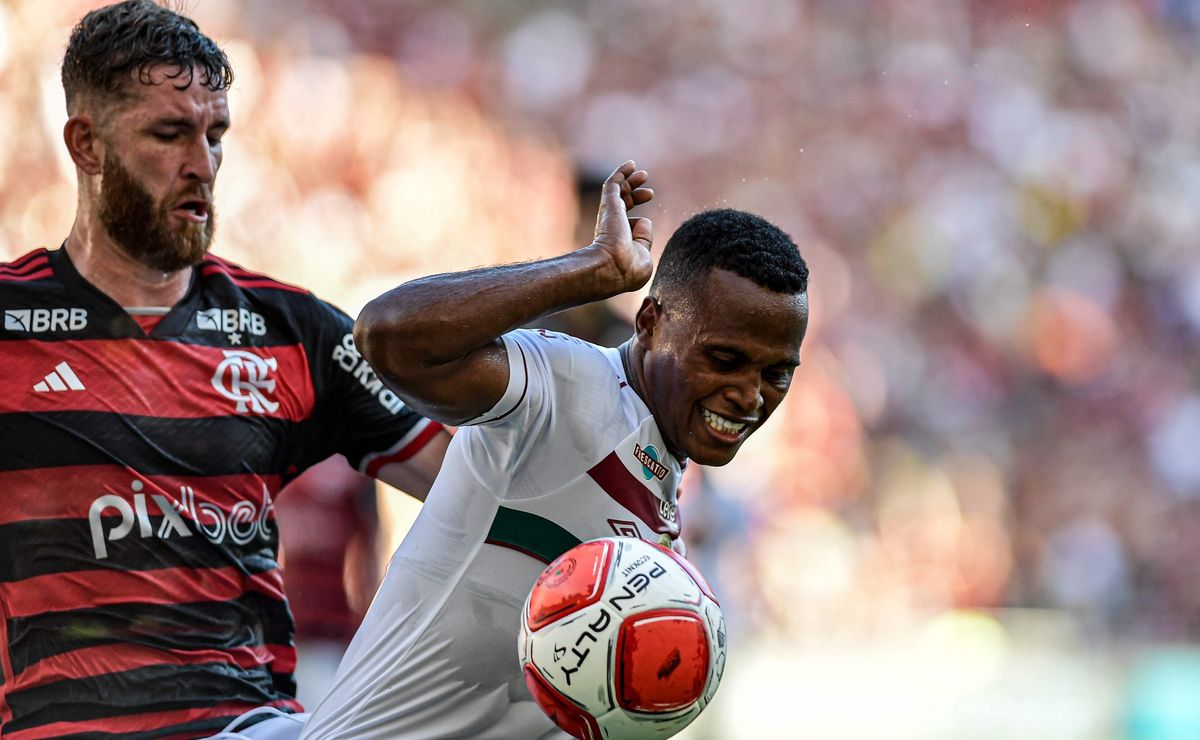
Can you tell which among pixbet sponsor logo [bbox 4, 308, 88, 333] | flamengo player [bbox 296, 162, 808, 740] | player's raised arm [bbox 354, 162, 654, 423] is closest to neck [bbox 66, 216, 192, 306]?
pixbet sponsor logo [bbox 4, 308, 88, 333]

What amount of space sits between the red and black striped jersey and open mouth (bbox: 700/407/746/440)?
52.8 inches

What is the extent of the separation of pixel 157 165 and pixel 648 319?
4.56ft

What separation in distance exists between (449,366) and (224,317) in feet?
4.40

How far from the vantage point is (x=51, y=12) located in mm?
11227

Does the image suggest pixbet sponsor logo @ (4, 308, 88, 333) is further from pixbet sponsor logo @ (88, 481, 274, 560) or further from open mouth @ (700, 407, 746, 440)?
open mouth @ (700, 407, 746, 440)

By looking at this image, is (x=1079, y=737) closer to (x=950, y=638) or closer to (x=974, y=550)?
(x=950, y=638)

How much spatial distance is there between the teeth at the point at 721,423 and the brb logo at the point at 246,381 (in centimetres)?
135

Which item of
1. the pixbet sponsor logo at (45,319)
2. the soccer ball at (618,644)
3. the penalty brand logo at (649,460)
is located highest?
the pixbet sponsor logo at (45,319)

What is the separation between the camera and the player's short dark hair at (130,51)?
355cm

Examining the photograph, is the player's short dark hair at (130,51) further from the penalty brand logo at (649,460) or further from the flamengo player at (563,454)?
the penalty brand logo at (649,460)

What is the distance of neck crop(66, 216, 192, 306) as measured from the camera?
3617 mm

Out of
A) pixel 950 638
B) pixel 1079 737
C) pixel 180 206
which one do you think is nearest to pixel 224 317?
pixel 180 206

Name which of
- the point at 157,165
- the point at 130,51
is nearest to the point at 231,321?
the point at 157,165

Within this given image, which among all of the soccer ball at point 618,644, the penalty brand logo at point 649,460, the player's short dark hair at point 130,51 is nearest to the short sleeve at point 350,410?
the player's short dark hair at point 130,51
